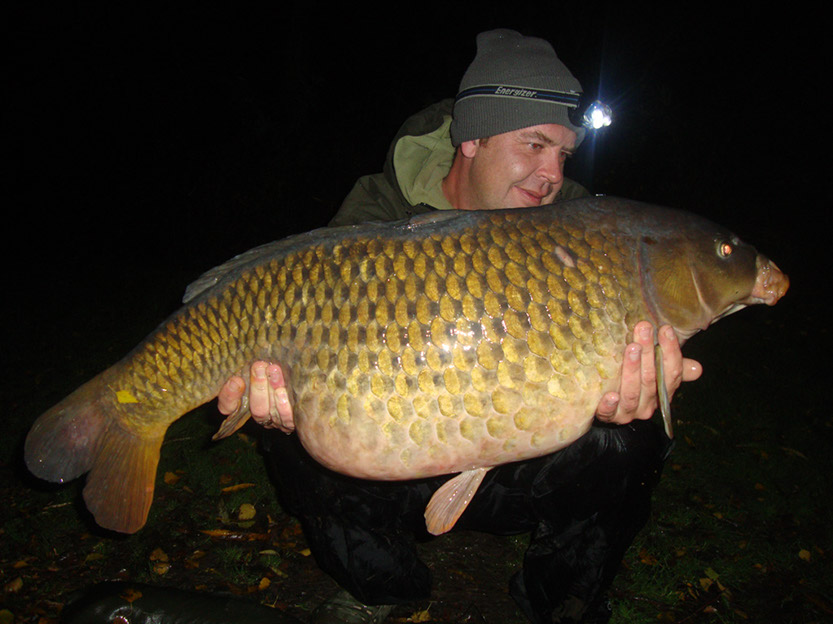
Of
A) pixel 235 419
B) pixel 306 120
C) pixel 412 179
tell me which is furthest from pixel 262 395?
pixel 306 120

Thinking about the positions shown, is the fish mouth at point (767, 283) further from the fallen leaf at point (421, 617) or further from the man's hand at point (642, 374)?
the fallen leaf at point (421, 617)

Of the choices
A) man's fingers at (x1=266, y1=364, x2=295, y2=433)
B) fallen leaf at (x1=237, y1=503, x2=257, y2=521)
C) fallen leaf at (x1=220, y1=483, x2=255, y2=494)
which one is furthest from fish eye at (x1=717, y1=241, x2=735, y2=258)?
fallen leaf at (x1=220, y1=483, x2=255, y2=494)

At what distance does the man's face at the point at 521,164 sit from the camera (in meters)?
2.10

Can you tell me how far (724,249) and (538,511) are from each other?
3.06 feet

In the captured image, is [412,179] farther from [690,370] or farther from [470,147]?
[690,370]

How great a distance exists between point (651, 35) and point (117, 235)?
9358 mm

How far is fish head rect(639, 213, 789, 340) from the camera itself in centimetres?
143

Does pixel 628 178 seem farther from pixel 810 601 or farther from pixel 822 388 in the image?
pixel 810 601

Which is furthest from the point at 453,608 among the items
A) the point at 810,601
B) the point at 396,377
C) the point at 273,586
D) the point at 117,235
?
the point at 117,235

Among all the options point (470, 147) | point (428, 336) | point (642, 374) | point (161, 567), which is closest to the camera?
point (428, 336)

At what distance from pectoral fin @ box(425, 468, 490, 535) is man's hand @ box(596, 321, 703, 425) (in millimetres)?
358

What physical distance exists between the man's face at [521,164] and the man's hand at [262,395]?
996 mm

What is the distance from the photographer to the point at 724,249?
1.48m

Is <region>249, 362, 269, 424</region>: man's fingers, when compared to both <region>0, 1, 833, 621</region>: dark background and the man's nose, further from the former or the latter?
<region>0, 1, 833, 621</region>: dark background
